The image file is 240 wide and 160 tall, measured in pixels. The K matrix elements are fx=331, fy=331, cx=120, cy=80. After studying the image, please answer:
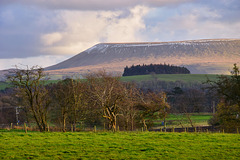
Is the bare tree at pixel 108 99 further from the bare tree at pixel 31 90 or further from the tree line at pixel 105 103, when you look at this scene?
the bare tree at pixel 31 90

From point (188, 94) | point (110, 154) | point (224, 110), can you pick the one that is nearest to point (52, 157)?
point (110, 154)

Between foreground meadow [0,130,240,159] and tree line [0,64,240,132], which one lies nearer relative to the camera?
foreground meadow [0,130,240,159]

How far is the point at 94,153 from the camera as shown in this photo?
1591 centimetres

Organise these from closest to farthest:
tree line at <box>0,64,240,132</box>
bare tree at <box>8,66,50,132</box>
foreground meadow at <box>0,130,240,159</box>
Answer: foreground meadow at <box>0,130,240,159</box> < bare tree at <box>8,66,50,132</box> < tree line at <box>0,64,240,132</box>

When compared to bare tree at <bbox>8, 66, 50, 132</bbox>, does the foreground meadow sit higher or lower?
lower

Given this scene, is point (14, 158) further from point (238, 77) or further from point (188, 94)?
point (188, 94)

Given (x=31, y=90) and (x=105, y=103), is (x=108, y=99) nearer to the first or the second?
(x=105, y=103)

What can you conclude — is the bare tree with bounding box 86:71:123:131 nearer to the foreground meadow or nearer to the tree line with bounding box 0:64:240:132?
the tree line with bounding box 0:64:240:132

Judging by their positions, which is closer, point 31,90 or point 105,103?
point 31,90

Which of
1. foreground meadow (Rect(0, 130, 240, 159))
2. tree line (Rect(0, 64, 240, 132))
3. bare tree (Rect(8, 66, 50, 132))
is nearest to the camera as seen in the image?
foreground meadow (Rect(0, 130, 240, 159))

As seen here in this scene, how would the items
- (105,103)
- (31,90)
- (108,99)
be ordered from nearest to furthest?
(31,90) → (105,103) → (108,99)

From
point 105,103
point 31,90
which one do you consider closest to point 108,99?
point 105,103

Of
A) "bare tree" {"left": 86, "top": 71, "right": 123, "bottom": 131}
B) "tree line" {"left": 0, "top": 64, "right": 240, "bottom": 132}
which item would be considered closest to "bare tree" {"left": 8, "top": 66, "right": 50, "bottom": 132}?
"tree line" {"left": 0, "top": 64, "right": 240, "bottom": 132}

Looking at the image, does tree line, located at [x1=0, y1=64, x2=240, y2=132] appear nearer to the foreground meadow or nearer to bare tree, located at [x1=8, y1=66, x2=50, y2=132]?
bare tree, located at [x1=8, y1=66, x2=50, y2=132]
